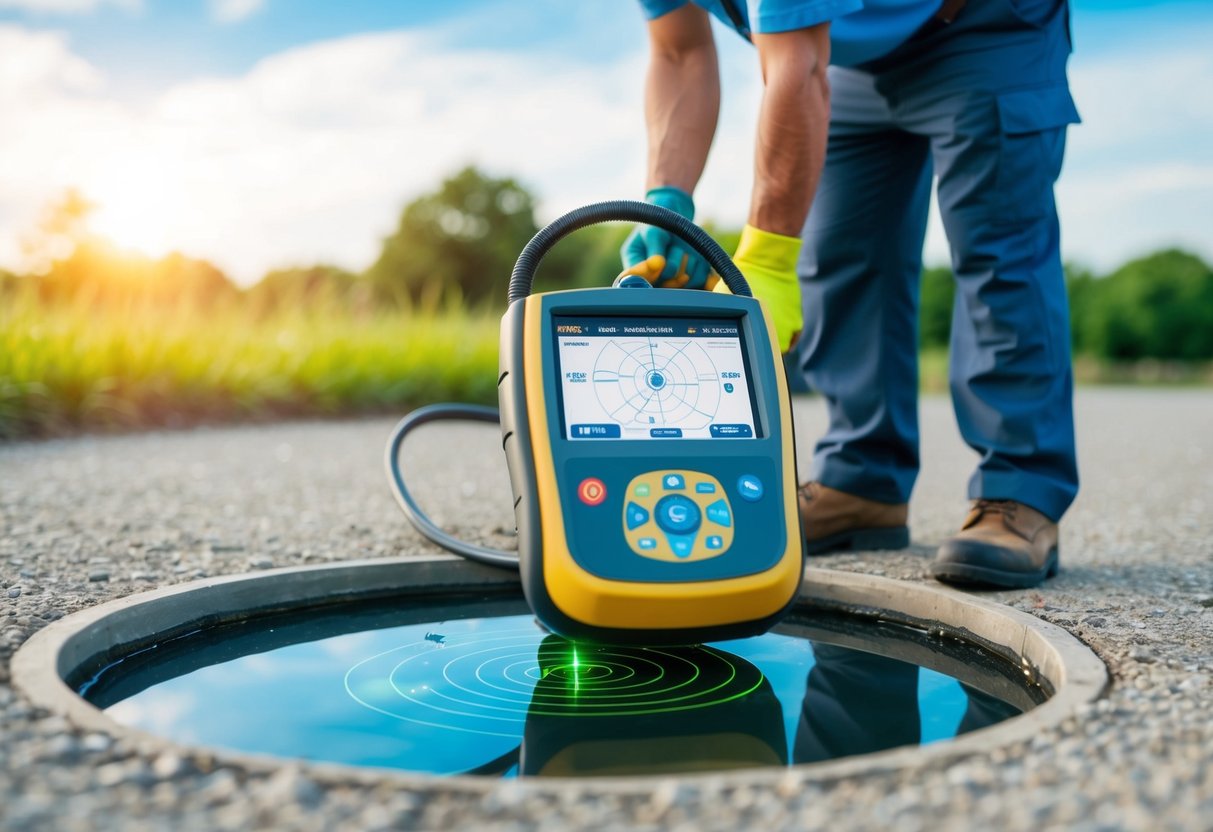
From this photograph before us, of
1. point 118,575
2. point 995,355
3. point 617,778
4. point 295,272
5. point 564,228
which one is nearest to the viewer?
point 617,778

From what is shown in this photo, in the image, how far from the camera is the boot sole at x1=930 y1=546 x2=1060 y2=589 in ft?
6.93

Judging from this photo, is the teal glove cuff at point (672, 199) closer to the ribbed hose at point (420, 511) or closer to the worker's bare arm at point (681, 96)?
the worker's bare arm at point (681, 96)

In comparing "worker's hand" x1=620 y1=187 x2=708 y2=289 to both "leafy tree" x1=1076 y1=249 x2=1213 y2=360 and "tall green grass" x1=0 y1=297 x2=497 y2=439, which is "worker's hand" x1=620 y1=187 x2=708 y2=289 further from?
"leafy tree" x1=1076 y1=249 x2=1213 y2=360

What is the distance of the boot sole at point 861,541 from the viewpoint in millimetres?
2633

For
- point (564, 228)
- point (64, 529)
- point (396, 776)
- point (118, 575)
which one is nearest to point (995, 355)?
point (564, 228)

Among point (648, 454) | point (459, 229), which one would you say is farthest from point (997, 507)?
point (459, 229)

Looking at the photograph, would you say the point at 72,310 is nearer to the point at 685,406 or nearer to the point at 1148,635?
the point at 685,406

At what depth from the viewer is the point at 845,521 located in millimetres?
2637

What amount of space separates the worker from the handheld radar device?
221mm

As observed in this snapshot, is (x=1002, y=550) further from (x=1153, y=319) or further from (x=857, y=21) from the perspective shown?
(x=1153, y=319)

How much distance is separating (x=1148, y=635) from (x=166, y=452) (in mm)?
4488

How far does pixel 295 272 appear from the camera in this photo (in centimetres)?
2997

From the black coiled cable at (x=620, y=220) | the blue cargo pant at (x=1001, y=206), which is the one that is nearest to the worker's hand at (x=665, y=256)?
the black coiled cable at (x=620, y=220)

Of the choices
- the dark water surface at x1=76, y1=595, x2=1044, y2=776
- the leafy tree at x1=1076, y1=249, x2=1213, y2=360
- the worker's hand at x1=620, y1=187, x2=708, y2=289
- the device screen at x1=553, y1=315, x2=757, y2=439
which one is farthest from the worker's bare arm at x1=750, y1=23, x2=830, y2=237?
the leafy tree at x1=1076, y1=249, x2=1213, y2=360
